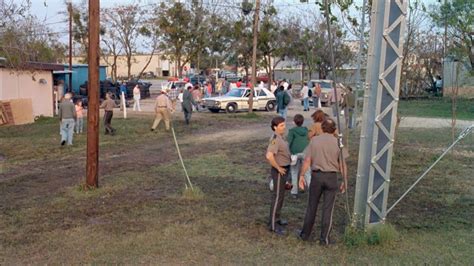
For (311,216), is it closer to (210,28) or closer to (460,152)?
(460,152)

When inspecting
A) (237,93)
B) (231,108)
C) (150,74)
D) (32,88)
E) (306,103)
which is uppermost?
(150,74)

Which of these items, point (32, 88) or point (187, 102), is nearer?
point (187, 102)

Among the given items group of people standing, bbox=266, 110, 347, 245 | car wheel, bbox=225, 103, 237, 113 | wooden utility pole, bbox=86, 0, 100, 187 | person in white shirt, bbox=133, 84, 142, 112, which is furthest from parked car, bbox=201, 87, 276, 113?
group of people standing, bbox=266, 110, 347, 245

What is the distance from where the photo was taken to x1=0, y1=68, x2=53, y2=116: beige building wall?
25.1 meters

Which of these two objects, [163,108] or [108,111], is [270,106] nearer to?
[163,108]

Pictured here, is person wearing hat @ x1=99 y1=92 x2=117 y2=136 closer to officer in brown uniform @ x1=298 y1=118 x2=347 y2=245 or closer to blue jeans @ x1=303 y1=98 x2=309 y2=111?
officer in brown uniform @ x1=298 y1=118 x2=347 y2=245

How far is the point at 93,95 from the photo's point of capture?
34.1ft

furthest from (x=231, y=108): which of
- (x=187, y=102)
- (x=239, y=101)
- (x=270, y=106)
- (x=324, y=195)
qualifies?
(x=324, y=195)

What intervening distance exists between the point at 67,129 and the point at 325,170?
1180 centimetres

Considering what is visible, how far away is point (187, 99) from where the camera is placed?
23062 mm

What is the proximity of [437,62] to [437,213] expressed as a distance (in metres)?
30.1

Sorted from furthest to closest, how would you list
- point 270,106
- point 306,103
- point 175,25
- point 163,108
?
point 175,25
point 270,106
point 306,103
point 163,108

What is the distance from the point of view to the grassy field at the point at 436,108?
28.0 metres

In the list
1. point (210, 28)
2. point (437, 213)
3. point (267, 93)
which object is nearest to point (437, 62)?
point (267, 93)
